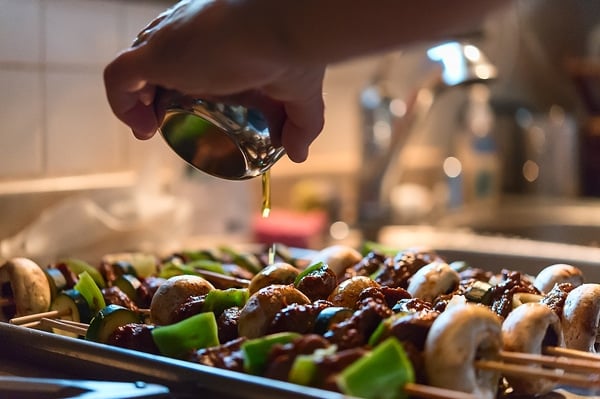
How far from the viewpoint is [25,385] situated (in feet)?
3.18

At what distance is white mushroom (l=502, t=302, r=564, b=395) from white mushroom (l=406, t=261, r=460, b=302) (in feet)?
0.68

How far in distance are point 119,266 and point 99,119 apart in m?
0.76

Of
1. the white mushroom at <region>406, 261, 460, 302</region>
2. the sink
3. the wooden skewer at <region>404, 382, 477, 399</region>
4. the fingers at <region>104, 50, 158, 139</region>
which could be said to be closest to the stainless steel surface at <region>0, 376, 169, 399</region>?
the wooden skewer at <region>404, 382, 477, 399</region>

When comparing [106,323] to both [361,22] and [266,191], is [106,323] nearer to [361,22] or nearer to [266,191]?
[266,191]

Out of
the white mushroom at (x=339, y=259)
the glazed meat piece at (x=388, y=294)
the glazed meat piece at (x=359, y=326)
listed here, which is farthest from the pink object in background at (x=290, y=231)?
the glazed meat piece at (x=359, y=326)

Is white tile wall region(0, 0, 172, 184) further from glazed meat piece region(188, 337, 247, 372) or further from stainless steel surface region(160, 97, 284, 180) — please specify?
glazed meat piece region(188, 337, 247, 372)

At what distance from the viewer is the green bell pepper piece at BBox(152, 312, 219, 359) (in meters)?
1.11

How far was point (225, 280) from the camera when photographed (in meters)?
1.45

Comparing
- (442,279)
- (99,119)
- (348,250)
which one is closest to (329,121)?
(99,119)

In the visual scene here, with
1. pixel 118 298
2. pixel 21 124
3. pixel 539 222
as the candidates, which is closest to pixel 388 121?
pixel 539 222

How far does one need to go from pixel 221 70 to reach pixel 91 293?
489mm

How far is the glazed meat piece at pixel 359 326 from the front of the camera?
104 cm

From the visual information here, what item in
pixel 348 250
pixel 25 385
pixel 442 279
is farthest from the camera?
pixel 348 250

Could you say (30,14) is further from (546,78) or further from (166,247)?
(546,78)
